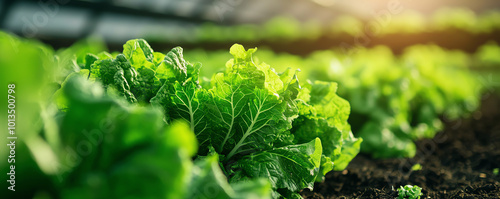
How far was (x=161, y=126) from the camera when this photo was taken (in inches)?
48.8

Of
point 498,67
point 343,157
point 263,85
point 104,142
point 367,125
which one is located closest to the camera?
point 104,142

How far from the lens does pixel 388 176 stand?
317 centimetres

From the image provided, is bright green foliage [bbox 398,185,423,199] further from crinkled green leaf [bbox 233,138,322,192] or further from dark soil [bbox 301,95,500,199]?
crinkled green leaf [bbox 233,138,322,192]

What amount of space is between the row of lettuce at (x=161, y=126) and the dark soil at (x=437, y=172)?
290 millimetres

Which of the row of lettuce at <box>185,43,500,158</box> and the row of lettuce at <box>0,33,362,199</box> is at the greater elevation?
the row of lettuce at <box>0,33,362,199</box>

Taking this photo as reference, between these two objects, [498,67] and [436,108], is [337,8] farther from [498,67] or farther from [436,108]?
[436,108]

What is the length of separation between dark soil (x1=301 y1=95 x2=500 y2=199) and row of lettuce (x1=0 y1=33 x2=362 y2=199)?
29cm

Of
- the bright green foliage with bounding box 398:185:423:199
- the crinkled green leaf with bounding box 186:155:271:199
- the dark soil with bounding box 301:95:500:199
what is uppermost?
the crinkled green leaf with bounding box 186:155:271:199

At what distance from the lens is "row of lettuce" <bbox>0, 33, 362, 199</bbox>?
3.78 feet

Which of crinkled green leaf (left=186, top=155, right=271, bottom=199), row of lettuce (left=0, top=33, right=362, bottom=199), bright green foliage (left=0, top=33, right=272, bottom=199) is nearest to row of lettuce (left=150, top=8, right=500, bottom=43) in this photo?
row of lettuce (left=0, top=33, right=362, bottom=199)

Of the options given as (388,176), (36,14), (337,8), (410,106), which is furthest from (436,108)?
(337,8)

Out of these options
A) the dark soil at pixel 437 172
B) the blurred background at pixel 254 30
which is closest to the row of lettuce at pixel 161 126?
the dark soil at pixel 437 172

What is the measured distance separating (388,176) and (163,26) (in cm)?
1684

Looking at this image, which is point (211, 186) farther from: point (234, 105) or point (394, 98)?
point (394, 98)
